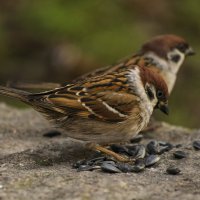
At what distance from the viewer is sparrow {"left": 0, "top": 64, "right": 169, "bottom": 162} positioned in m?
5.23

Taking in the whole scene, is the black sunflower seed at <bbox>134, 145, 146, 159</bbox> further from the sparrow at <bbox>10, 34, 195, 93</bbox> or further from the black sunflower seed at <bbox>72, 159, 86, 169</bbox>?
the sparrow at <bbox>10, 34, 195, 93</bbox>

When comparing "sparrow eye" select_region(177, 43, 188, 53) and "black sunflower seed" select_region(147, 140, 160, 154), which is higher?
"sparrow eye" select_region(177, 43, 188, 53)

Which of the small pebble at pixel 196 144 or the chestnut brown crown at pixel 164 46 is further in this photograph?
the chestnut brown crown at pixel 164 46

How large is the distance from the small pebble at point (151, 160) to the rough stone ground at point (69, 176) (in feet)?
0.15

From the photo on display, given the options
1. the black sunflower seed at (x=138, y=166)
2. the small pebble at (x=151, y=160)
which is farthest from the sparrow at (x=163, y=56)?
the black sunflower seed at (x=138, y=166)

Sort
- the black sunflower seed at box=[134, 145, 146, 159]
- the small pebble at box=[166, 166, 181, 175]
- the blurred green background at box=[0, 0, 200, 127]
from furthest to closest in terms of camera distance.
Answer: the blurred green background at box=[0, 0, 200, 127] → the black sunflower seed at box=[134, 145, 146, 159] → the small pebble at box=[166, 166, 181, 175]

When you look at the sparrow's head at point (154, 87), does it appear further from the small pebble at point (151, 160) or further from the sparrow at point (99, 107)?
the small pebble at point (151, 160)

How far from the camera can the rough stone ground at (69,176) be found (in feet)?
13.8

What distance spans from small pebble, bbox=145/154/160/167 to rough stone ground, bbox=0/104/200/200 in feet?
0.15

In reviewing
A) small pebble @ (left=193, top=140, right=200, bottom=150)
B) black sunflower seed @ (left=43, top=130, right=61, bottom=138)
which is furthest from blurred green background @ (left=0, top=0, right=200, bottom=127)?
small pebble @ (left=193, top=140, right=200, bottom=150)

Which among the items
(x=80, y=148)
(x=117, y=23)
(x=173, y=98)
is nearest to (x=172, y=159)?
(x=80, y=148)

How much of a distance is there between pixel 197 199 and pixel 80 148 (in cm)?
174

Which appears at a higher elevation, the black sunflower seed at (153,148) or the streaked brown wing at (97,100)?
the streaked brown wing at (97,100)

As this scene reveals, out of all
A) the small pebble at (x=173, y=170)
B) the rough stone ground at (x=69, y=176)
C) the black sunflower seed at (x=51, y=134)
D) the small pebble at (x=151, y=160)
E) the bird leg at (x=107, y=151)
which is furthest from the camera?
the black sunflower seed at (x=51, y=134)
